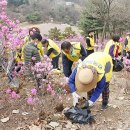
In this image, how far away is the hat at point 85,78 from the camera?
5059mm

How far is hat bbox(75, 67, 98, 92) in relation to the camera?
5.06m

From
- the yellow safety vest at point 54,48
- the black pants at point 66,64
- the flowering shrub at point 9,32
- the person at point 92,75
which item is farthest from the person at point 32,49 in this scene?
the yellow safety vest at point 54,48

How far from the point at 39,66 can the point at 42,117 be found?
0.87 m

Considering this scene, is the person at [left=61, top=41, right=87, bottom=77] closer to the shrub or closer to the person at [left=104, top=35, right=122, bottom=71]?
the person at [left=104, top=35, right=122, bottom=71]

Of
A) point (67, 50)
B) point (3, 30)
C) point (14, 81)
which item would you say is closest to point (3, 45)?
point (3, 30)

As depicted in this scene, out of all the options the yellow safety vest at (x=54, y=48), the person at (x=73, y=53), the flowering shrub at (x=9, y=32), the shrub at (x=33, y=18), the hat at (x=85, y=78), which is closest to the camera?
the hat at (x=85, y=78)

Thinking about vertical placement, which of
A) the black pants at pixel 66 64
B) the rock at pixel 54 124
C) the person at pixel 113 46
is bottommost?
the rock at pixel 54 124

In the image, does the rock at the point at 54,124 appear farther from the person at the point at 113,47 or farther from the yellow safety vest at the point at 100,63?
the person at the point at 113,47

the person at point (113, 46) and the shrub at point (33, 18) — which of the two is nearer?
the person at point (113, 46)

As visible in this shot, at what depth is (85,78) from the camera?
5.05 meters

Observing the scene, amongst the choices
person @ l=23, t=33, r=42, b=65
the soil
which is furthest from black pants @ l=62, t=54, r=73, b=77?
person @ l=23, t=33, r=42, b=65

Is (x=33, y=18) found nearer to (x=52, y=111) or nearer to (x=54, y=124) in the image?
(x=52, y=111)

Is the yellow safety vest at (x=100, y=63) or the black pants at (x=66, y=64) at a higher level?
the yellow safety vest at (x=100, y=63)

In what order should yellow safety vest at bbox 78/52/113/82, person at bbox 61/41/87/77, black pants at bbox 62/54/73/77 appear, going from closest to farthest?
yellow safety vest at bbox 78/52/113/82
person at bbox 61/41/87/77
black pants at bbox 62/54/73/77
